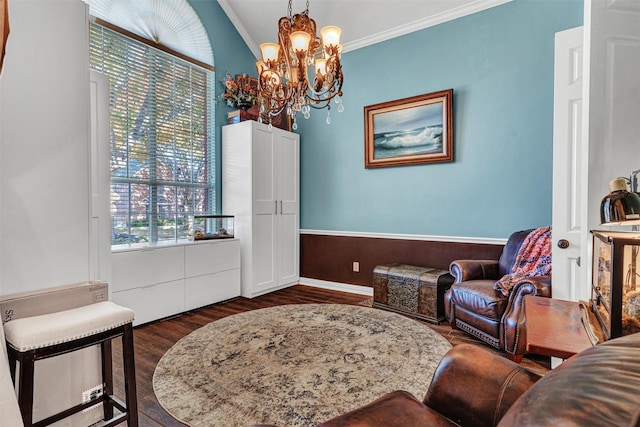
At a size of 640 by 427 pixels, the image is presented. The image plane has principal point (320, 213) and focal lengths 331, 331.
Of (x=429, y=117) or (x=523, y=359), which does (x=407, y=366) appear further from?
(x=429, y=117)

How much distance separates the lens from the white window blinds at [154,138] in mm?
3336

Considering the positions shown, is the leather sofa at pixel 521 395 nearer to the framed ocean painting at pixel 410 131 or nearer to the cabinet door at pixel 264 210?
the framed ocean painting at pixel 410 131

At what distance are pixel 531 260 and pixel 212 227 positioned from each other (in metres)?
3.35

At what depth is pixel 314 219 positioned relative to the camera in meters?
4.76

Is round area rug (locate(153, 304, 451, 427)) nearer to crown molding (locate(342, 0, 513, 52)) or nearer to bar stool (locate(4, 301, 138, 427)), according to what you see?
bar stool (locate(4, 301, 138, 427))

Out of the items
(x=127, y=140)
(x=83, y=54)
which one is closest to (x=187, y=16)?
(x=127, y=140)

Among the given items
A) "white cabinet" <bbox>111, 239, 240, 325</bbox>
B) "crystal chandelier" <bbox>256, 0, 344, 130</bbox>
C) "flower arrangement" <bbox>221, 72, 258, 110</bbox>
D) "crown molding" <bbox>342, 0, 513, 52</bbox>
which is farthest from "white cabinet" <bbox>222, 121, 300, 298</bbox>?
"crown molding" <bbox>342, 0, 513, 52</bbox>

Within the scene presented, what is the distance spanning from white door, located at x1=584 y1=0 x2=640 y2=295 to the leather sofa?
2.77 feet

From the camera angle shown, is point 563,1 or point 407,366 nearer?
point 407,366

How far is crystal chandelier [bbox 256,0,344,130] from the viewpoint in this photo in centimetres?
241

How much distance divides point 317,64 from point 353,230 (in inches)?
93.1

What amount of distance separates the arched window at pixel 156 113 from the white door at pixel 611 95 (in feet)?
12.2

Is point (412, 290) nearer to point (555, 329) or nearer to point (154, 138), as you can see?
point (555, 329)

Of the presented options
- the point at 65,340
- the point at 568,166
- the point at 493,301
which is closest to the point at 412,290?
the point at 493,301
